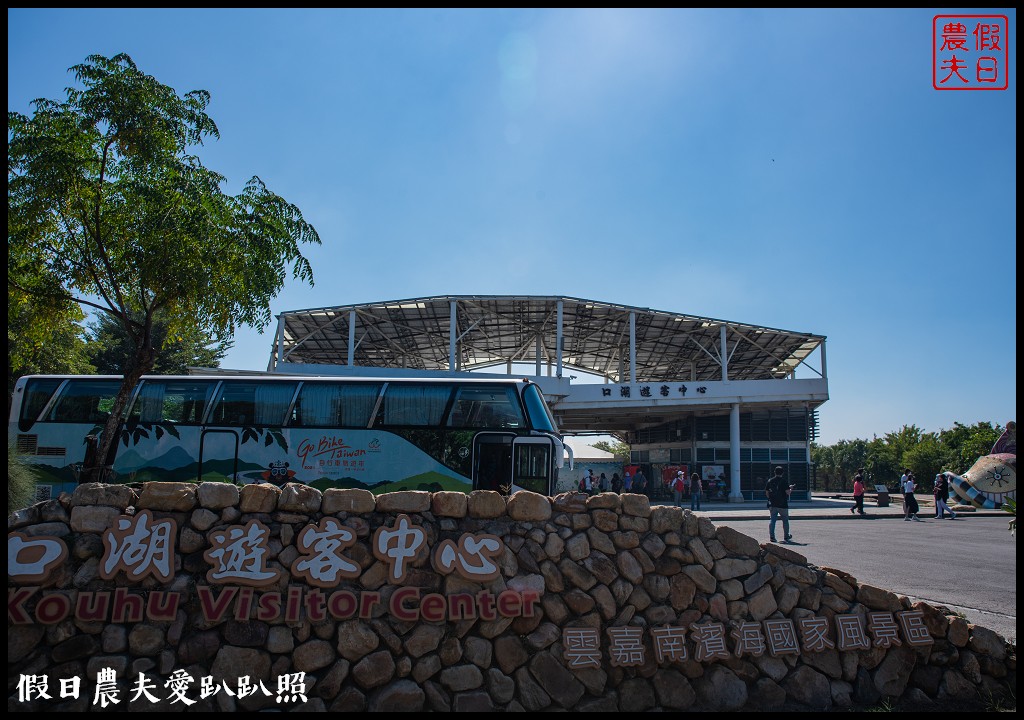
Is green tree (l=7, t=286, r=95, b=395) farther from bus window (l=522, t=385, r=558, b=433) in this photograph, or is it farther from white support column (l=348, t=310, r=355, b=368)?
white support column (l=348, t=310, r=355, b=368)

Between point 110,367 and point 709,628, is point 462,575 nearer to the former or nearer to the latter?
point 709,628

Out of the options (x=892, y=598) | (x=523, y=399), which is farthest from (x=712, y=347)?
(x=892, y=598)

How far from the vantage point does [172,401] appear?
1144 cm

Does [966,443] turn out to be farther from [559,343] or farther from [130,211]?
[130,211]

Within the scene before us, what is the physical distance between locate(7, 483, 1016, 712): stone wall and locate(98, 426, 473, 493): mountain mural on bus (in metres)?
6.19

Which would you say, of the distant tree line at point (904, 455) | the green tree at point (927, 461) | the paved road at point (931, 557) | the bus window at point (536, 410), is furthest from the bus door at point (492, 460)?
the green tree at point (927, 461)

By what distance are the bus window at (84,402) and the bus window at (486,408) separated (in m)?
6.94

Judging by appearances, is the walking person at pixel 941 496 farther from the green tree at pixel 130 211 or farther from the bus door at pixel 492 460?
the green tree at pixel 130 211

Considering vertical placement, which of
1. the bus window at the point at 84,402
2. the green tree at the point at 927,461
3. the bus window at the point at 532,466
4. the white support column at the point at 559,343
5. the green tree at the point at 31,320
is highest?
the white support column at the point at 559,343

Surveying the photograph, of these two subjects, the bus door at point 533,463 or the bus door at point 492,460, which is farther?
the bus door at point 492,460

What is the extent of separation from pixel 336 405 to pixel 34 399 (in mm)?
6298

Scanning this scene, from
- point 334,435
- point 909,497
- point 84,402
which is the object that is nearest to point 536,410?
point 334,435

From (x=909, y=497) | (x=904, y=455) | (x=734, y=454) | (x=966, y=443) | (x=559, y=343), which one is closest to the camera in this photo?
(x=909, y=497)

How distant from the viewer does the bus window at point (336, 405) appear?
11.1 m
